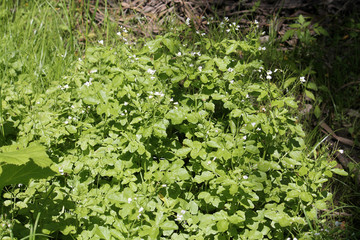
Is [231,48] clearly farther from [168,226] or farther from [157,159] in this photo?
[168,226]

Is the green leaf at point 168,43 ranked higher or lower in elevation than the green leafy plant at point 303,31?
higher

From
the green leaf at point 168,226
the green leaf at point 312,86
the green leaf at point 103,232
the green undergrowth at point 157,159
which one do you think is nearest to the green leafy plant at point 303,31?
the green leaf at point 312,86

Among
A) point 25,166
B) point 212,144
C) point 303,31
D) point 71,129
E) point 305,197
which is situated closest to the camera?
point 25,166

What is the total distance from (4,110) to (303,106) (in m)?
2.29

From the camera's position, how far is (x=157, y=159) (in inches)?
104

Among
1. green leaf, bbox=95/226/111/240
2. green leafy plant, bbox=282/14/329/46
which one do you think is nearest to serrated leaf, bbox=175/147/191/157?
green leaf, bbox=95/226/111/240

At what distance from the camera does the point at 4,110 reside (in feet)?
8.92

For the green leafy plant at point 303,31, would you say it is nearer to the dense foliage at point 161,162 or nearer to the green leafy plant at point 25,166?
the dense foliage at point 161,162

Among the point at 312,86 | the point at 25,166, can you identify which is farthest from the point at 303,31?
the point at 25,166

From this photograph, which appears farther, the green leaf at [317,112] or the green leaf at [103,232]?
the green leaf at [317,112]

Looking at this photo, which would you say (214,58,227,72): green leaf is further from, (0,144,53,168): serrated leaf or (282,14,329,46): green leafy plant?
(282,14,329,46): green leafy plant

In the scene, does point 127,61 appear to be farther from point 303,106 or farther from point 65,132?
point 303,106

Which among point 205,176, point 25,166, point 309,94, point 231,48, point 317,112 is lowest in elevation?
point 317,112

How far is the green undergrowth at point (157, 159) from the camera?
2.13m
